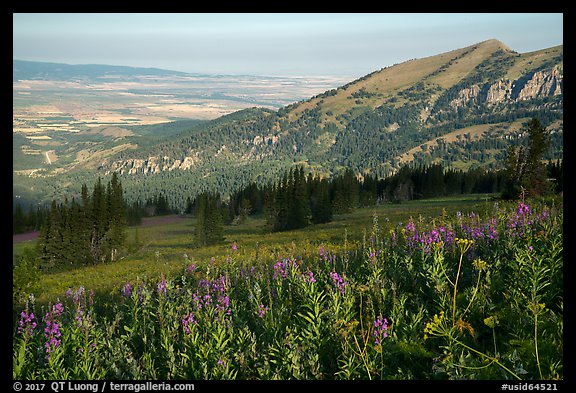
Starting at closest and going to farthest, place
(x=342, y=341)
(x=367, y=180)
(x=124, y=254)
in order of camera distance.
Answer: (x=342, y=341), (x=124, y=254), (x=367, y=180)

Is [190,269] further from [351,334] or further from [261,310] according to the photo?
[351,334]

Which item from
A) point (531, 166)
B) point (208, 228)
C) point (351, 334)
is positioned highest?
point (351, 334)

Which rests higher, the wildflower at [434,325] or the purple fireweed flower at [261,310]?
the wildflower at [434,325]

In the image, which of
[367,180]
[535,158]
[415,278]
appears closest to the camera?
[415,278]

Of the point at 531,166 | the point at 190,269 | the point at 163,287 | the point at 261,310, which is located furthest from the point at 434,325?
the point at 531,166

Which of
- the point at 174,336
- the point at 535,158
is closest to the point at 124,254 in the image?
the point at 535,158

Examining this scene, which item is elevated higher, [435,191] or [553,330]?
[553,330]

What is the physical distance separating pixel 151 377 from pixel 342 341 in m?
2.43

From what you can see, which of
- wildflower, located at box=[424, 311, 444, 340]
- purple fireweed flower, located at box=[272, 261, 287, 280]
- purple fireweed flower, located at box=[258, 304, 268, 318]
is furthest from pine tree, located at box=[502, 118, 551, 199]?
wildflower, located at box=[424, 311, 444, 340]

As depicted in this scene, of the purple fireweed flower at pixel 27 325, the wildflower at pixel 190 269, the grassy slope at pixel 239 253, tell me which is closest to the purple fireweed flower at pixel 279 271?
the grassy slope at pixel 239 253

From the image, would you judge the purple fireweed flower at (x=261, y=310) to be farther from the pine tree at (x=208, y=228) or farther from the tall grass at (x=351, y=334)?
the pine tree at (x=208, y=228)
